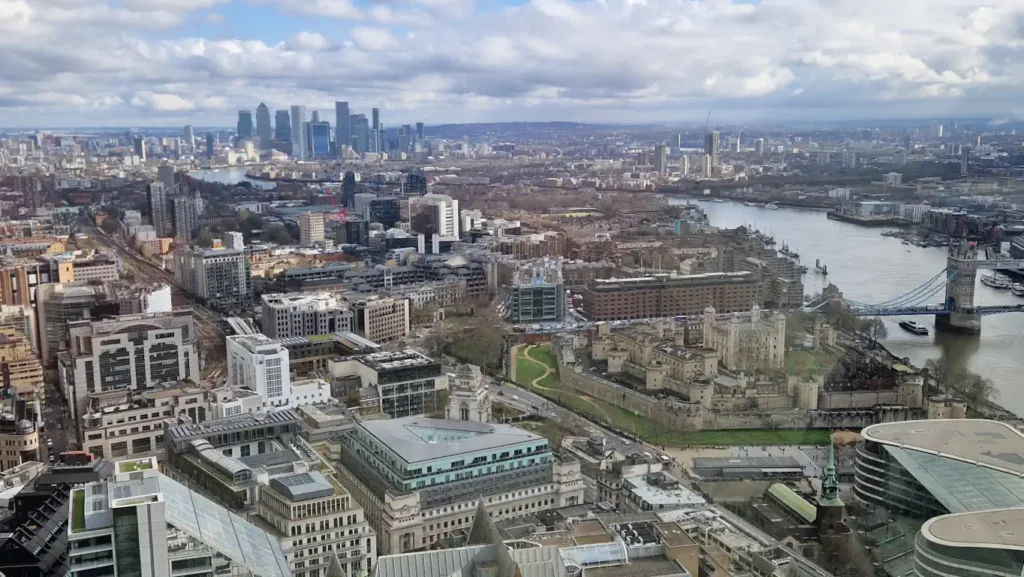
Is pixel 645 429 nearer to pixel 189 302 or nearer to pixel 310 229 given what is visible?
pixel 189 302

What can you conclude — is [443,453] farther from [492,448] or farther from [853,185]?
[853,185]

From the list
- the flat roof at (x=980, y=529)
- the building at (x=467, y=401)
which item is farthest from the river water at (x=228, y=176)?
the flat roof at (x=980, y=529)

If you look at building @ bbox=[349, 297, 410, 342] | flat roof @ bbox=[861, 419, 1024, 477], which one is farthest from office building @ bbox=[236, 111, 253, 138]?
flat roof @ bbox=[861, 419, 1024, 477]

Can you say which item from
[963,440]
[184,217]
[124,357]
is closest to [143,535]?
[963,440]

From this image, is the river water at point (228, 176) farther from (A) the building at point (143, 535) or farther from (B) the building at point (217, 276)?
(A) the building at point (143, 535)

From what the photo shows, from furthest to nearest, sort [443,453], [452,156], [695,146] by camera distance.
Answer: [452,156]
[695,146]
[443,453]

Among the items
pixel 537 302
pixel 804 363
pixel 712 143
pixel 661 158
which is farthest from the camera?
pixel 712 143

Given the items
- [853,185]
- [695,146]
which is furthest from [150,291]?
[695,146]
